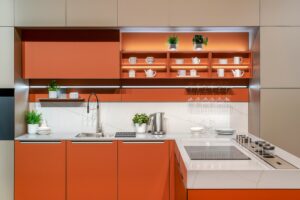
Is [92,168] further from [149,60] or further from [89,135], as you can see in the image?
[149,60]

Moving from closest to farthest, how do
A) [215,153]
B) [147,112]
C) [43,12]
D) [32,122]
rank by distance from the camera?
[215,153] → [43,12] → [32,122] → [147,112]

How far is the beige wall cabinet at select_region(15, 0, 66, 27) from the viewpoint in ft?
14.3

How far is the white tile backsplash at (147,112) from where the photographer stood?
489 centimetres

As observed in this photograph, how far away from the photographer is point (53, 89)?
4727 mm

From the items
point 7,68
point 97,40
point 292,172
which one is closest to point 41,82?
point 7,68

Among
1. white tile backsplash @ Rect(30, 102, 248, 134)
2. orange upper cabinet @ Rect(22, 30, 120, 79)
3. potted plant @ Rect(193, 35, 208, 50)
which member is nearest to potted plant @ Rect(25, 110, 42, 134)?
white tile backsplash @ Rect(30, 102, 248, 134)

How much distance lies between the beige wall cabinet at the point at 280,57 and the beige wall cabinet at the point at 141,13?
1231 millimetres

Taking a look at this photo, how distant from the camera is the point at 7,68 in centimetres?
432

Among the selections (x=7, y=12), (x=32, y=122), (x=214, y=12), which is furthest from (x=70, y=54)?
(x=214, y=12)

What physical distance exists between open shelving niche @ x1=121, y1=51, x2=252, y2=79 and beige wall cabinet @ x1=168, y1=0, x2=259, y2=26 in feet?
1.50

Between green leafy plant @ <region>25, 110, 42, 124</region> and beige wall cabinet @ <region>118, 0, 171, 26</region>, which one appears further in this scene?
green leafy plant @ <region>25, 110, 42, 124</region>

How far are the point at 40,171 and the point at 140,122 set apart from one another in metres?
1.35

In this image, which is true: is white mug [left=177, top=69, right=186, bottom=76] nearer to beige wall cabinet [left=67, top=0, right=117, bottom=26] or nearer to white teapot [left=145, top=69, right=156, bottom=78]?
white teapot [left=145, top=69, right=156, bottom=78]

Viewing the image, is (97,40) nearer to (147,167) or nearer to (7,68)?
(7,68)
